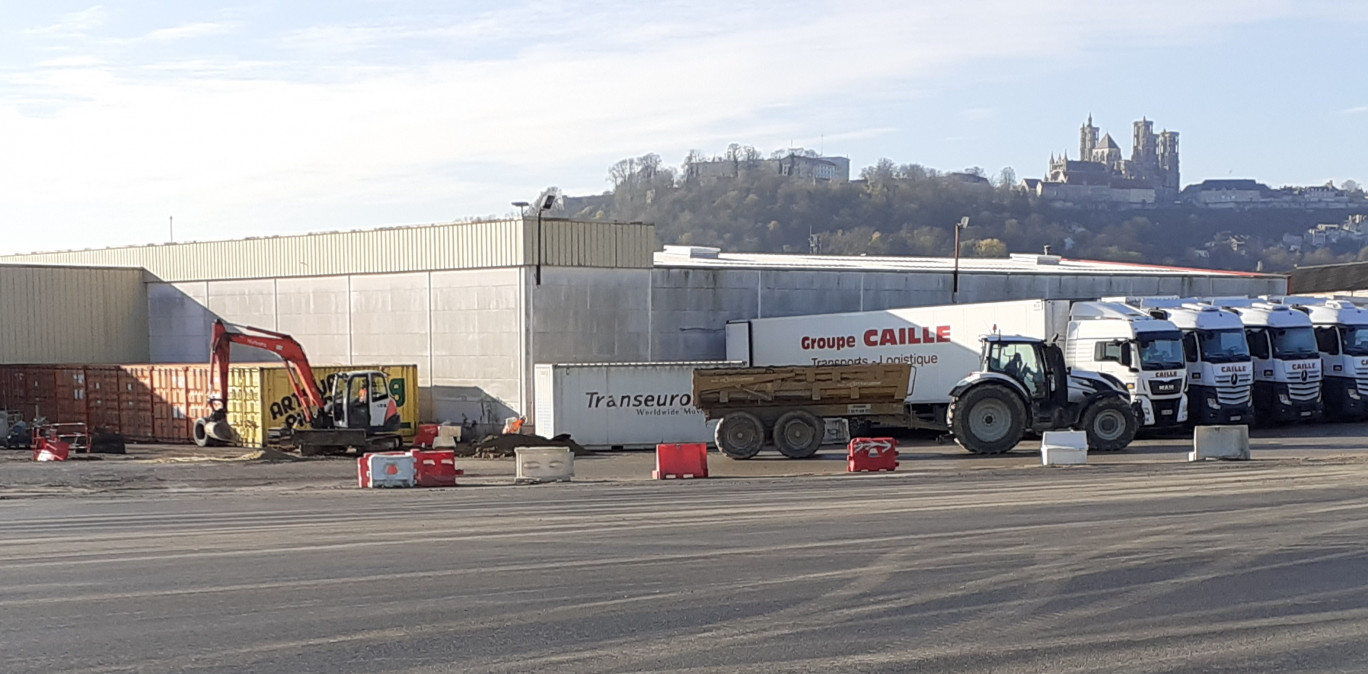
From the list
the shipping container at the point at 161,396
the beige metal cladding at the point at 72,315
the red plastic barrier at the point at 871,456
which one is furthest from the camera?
the beige metal cladding at the point at 72,315

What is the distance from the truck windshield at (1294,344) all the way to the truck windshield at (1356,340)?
1.23 meters

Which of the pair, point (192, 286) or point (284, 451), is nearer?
point (284, 451)

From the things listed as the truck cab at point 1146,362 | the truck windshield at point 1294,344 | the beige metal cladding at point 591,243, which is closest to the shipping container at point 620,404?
the beige metal cladding at point 591,243

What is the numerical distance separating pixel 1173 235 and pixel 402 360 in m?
156

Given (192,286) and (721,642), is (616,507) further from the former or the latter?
(192,286)

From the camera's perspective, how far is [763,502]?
2031cm

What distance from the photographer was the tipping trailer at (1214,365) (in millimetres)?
34656

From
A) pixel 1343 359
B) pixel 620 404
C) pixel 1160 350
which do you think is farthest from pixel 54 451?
pixel 1343 359

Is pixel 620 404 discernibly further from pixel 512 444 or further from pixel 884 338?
pixel 884 338

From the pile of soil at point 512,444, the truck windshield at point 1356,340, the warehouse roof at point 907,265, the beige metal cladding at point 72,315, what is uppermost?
the warehouse roof at point 907,265

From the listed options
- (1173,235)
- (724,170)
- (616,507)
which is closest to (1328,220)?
(1173,235)

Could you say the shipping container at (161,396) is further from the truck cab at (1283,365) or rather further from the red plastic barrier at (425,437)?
the truck cab at (1283,365)

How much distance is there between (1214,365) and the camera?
114ft

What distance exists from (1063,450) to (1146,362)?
715 centimetres
